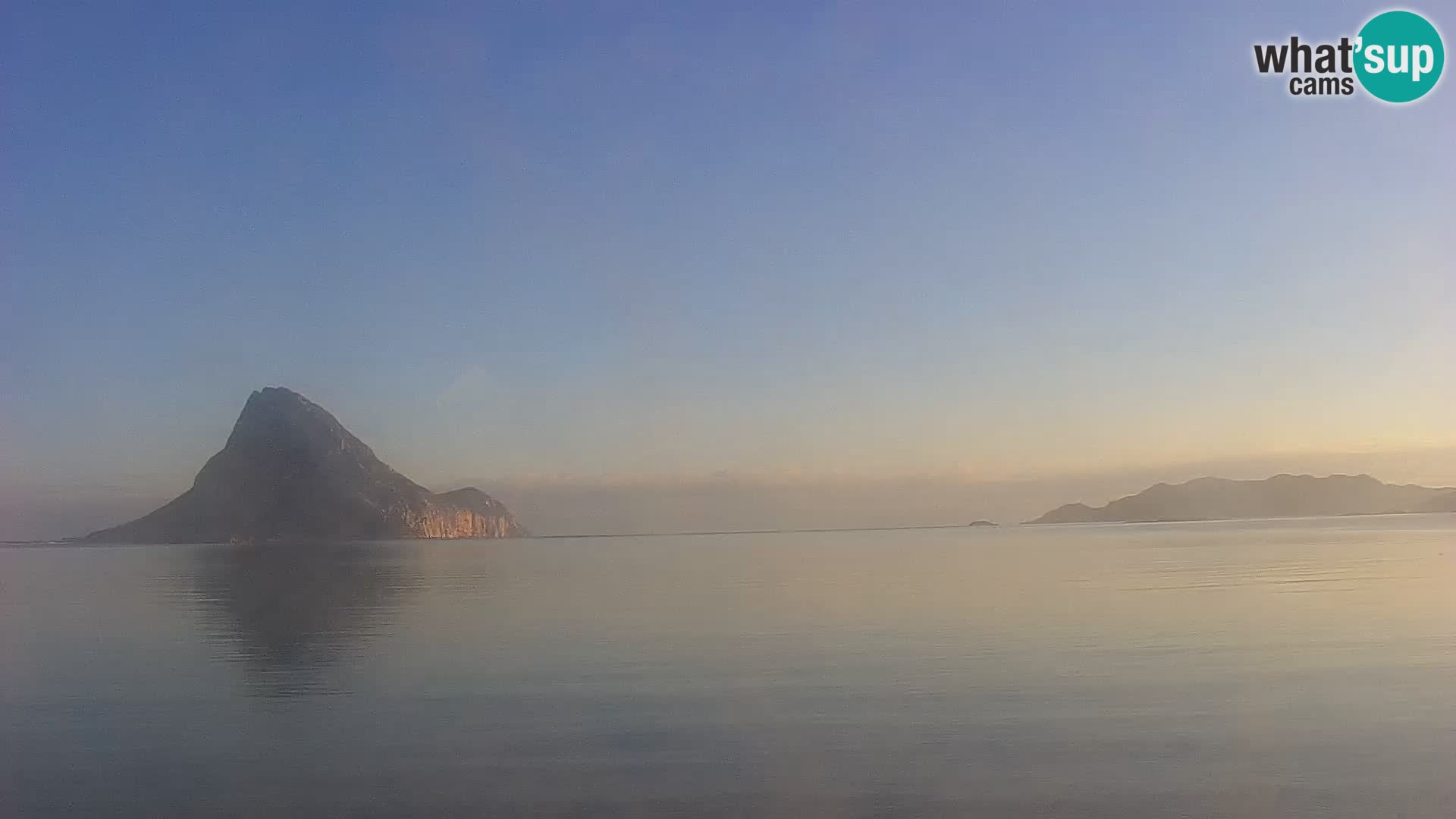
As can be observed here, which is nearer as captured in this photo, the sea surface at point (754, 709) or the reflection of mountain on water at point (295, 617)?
the sea surface at point (754, 709)

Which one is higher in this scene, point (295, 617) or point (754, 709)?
point (754, 709)

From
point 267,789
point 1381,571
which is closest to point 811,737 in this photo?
point 267,789

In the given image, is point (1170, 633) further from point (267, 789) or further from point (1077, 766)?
point (267, 789)

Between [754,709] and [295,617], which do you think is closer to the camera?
[754,709]

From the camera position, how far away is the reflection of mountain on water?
1067 inches

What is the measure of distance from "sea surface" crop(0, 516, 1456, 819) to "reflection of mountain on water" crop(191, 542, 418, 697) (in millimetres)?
294

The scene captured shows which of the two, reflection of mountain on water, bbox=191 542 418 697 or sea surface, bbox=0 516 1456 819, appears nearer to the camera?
sea surface, bbox=0 516 1456 819

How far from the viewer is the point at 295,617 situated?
43.0 metres

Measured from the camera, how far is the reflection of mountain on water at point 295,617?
88.9 feet

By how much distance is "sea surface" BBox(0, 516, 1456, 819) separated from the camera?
588 inches

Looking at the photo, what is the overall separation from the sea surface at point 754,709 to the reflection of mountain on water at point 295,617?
0.96ft

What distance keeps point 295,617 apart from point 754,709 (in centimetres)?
2916

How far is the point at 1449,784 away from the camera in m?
14.8

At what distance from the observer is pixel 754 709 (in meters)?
20.8
